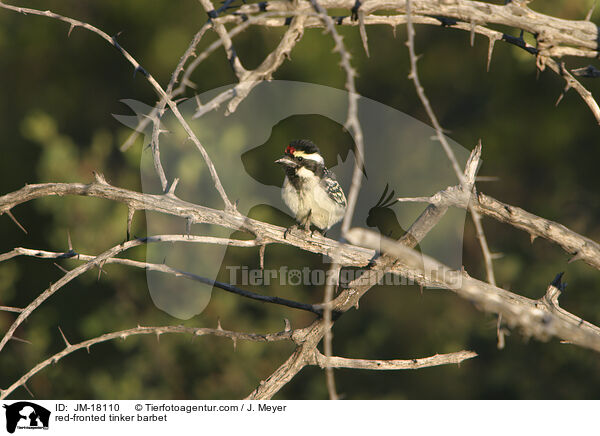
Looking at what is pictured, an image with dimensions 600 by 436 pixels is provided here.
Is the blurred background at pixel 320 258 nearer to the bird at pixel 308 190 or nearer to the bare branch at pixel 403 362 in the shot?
the bird at pixel 308 190

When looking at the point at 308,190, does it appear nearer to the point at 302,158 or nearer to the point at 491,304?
the point at 302,158

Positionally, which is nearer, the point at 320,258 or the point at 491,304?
the point at 491,304

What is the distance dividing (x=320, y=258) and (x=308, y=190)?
2.09 m

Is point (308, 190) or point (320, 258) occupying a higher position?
point (320, 258)

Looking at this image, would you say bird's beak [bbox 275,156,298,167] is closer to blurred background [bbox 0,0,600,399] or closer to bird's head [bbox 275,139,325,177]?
bird's head [bbox 275,139,325,177]
